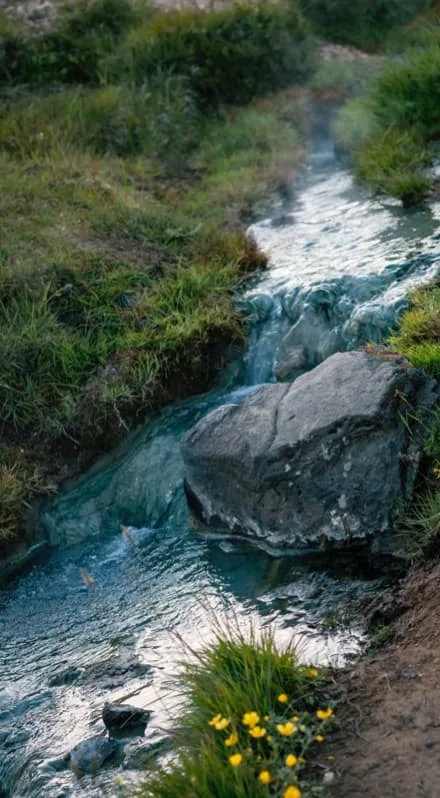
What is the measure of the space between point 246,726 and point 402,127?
7784 mm

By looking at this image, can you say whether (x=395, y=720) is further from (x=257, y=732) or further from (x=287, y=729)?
(x=257, y=732)

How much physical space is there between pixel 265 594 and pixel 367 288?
2927mm

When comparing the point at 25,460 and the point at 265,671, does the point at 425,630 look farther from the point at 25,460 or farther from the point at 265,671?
the point at 25,460

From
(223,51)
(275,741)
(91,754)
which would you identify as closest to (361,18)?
(223,51)

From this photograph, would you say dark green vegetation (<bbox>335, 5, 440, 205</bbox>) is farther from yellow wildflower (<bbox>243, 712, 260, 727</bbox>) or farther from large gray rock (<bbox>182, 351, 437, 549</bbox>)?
yellow wildflower (<bbox>243, 712, 260, 727</bbox>)

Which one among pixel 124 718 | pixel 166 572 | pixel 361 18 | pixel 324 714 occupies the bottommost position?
A: pixel 166 572

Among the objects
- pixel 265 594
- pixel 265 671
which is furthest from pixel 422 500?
pixel 265 671

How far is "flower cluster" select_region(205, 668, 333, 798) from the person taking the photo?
3270 millimetres

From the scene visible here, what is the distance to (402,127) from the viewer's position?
10031 mm

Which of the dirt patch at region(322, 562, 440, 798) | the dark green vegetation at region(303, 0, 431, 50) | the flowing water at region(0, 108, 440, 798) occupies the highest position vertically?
the dark green vegetation at region(303, 0, 431, 50)

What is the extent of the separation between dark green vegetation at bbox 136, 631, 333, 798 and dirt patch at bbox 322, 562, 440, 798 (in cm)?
11

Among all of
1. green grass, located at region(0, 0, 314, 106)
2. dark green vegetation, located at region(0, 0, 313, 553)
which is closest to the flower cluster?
dark green vegetation, located at region(0, 0, 313, 553)

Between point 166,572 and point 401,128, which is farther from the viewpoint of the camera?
point 401,128

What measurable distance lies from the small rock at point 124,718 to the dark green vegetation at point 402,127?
237 inches
